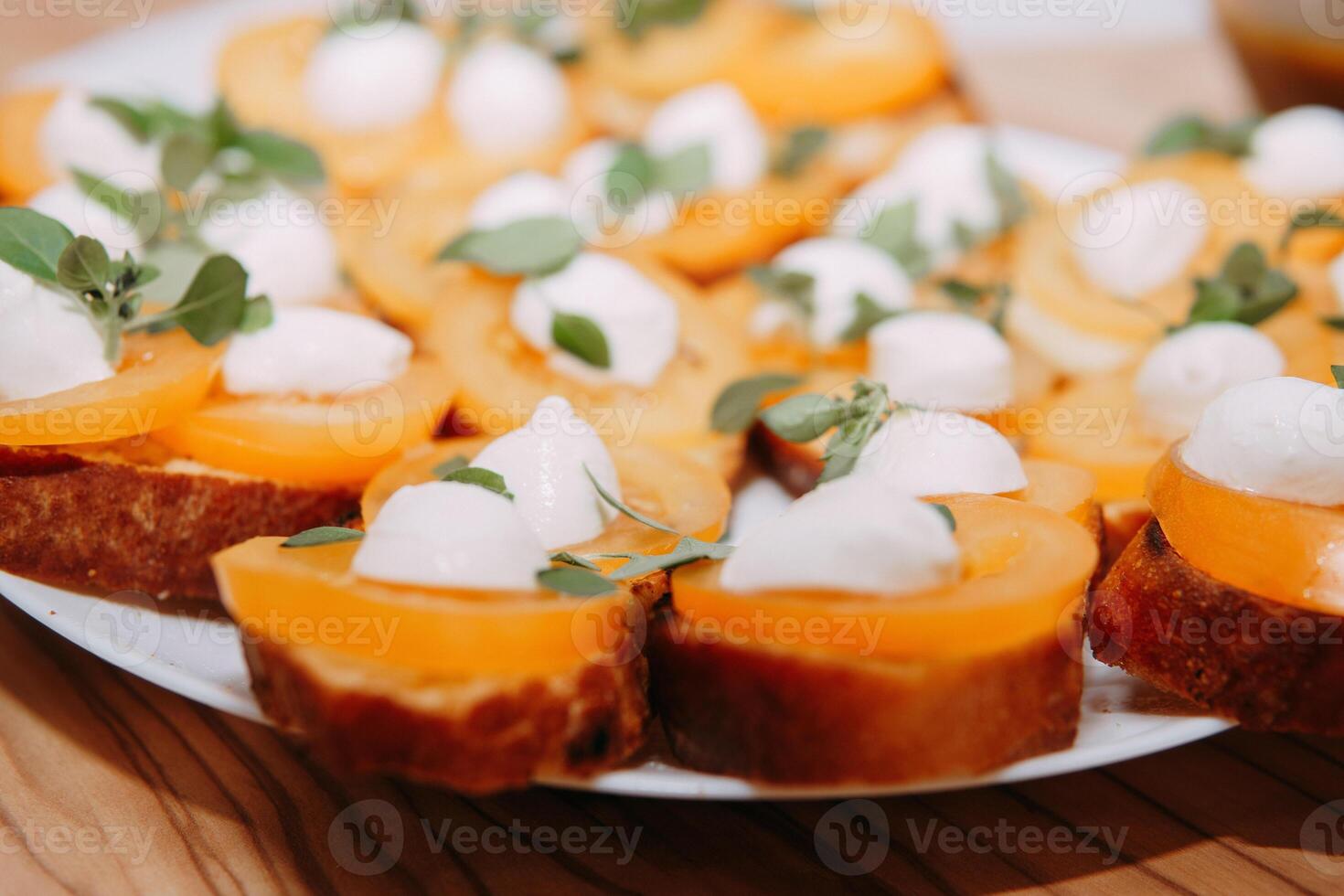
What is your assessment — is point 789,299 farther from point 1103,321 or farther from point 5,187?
point 5,187

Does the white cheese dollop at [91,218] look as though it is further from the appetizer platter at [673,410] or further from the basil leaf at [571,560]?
the basil leaf at [571,560]

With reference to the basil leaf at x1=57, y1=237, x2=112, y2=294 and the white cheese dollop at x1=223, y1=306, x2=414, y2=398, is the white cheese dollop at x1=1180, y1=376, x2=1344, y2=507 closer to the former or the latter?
the white cheese dollop at x1=223, y1=306, x2=414, y2=398

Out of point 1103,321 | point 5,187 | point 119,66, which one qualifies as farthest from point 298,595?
point 119,66

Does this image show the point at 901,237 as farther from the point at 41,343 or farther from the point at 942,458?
the point at 41,343

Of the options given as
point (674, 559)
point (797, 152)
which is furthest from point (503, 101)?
point (674, 559)

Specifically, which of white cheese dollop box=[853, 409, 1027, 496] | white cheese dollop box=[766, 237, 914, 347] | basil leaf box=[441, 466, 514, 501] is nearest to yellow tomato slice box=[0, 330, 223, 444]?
basil leaf box=[441, 466, 514, 501]
